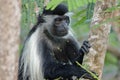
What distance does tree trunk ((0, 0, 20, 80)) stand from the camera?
1333 mm

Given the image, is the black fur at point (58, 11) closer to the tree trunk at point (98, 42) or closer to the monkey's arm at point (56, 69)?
the monkey's arm at point (56, 69)

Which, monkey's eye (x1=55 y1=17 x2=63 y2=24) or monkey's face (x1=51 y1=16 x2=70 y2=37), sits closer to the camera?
monkey's face (x1=51 y1=16 x2=70 y2=37)

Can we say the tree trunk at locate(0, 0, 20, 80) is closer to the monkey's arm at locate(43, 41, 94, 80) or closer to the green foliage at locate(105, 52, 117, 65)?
the monkey's arm at locate(43, 41, 94, 80)

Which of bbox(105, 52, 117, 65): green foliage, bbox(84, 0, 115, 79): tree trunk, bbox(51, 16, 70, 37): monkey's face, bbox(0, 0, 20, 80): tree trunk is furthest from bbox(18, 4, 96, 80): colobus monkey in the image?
bbox(105, 52, 117, 65): green foliage

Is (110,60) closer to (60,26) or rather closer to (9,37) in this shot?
(60,26)

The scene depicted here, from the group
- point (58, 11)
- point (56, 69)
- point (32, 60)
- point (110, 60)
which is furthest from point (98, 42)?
point (110, 60)

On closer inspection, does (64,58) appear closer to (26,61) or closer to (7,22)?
(26,61)

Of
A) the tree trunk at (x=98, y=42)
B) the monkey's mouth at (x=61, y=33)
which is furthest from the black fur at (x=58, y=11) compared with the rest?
the tree trunk at (x=98, y=42)

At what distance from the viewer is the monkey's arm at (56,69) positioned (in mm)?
3029

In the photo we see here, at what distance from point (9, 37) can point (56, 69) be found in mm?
1843

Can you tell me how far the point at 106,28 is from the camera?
243 centimetres

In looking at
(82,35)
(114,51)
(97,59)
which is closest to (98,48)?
(97,59)

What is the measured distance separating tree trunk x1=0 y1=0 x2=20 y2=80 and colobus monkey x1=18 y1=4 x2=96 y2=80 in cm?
157

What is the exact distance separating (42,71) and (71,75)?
0.98 ft
